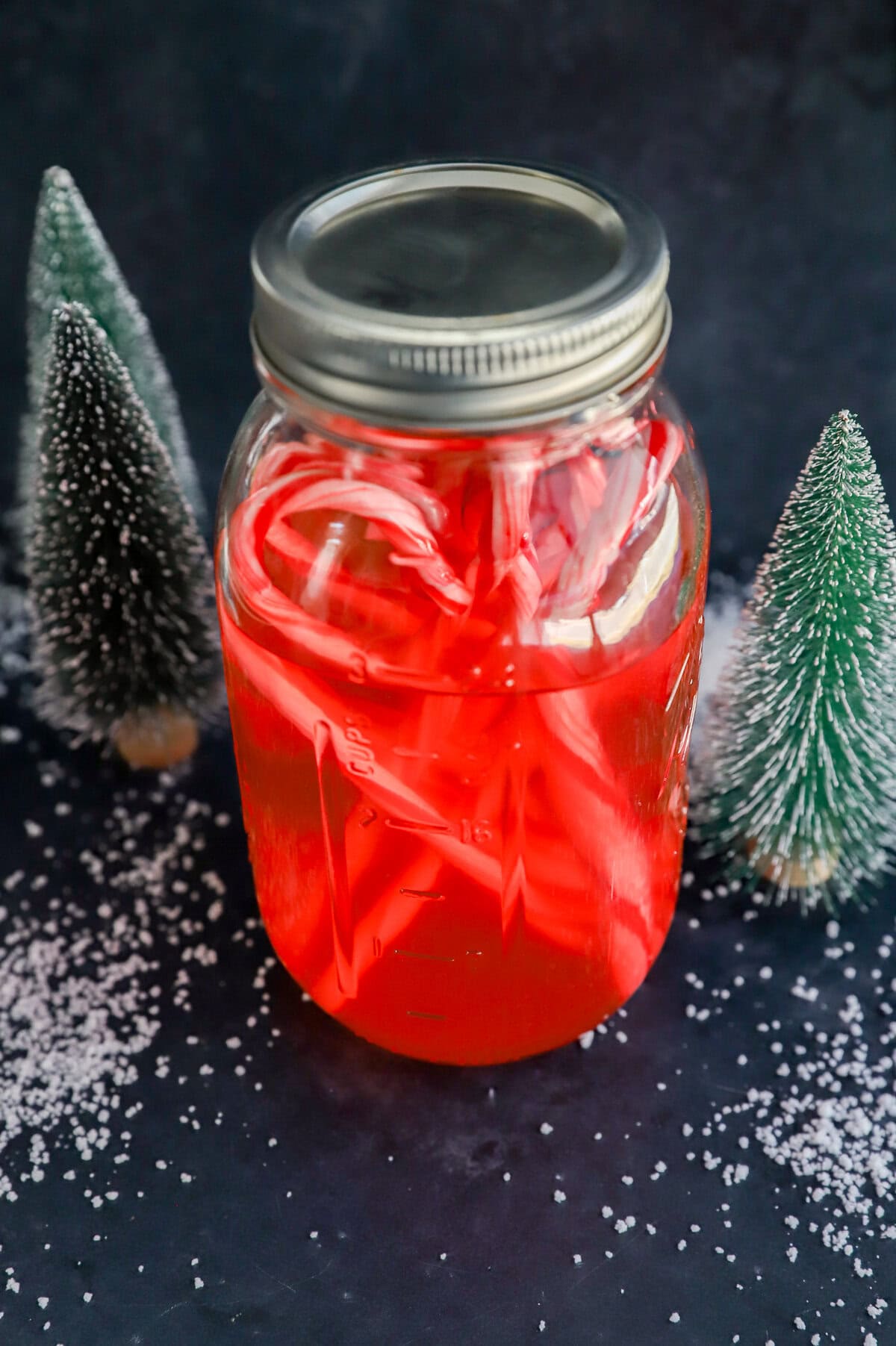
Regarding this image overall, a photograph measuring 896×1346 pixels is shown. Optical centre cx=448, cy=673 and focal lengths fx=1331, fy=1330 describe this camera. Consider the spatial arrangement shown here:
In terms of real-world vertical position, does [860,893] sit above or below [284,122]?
below

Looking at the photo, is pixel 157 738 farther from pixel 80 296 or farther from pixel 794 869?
pixel 794 869

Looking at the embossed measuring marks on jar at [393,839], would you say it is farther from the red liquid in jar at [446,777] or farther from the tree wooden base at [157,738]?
the tree wooden base at [157,738]

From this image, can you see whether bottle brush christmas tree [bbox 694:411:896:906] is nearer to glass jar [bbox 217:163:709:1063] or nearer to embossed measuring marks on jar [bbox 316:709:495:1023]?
glass jar [bbox 217:163:709:1063]

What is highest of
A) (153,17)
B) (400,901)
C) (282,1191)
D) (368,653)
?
(153,17)

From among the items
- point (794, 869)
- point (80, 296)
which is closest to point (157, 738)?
point (80, 296)

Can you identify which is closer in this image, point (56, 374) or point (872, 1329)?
point (872, 1329)

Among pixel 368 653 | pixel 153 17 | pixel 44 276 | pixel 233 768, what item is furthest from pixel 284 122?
pixel 368 653

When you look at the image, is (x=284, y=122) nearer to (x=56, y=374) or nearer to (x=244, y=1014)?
(x=56, y=374)
